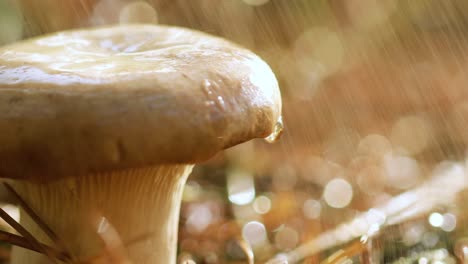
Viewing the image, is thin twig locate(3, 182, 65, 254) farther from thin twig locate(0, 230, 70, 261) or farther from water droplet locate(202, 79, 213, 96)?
water droplet locate(202, 79, 213, 96)

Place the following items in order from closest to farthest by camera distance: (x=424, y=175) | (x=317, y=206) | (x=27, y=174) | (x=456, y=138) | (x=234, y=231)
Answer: (x=27, y=174)
(x=234, y=231)
(x=317, y=206)
(x=424, y=175)
(x=456, y=138)

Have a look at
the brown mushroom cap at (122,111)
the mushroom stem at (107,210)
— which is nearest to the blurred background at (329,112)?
the mushroom stem at (107,210)

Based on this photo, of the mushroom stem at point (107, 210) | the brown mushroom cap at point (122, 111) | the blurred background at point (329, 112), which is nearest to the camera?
the brown mushroom cap at point (122, 111)

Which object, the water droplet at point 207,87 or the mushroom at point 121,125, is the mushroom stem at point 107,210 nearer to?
the mushroom at point 121,125

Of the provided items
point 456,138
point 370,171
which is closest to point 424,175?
point 370,171

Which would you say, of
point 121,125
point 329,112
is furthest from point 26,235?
point 329,112

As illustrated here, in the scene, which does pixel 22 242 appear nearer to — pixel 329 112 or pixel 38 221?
pixel 38 221

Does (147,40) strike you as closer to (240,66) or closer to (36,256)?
(240,66)
